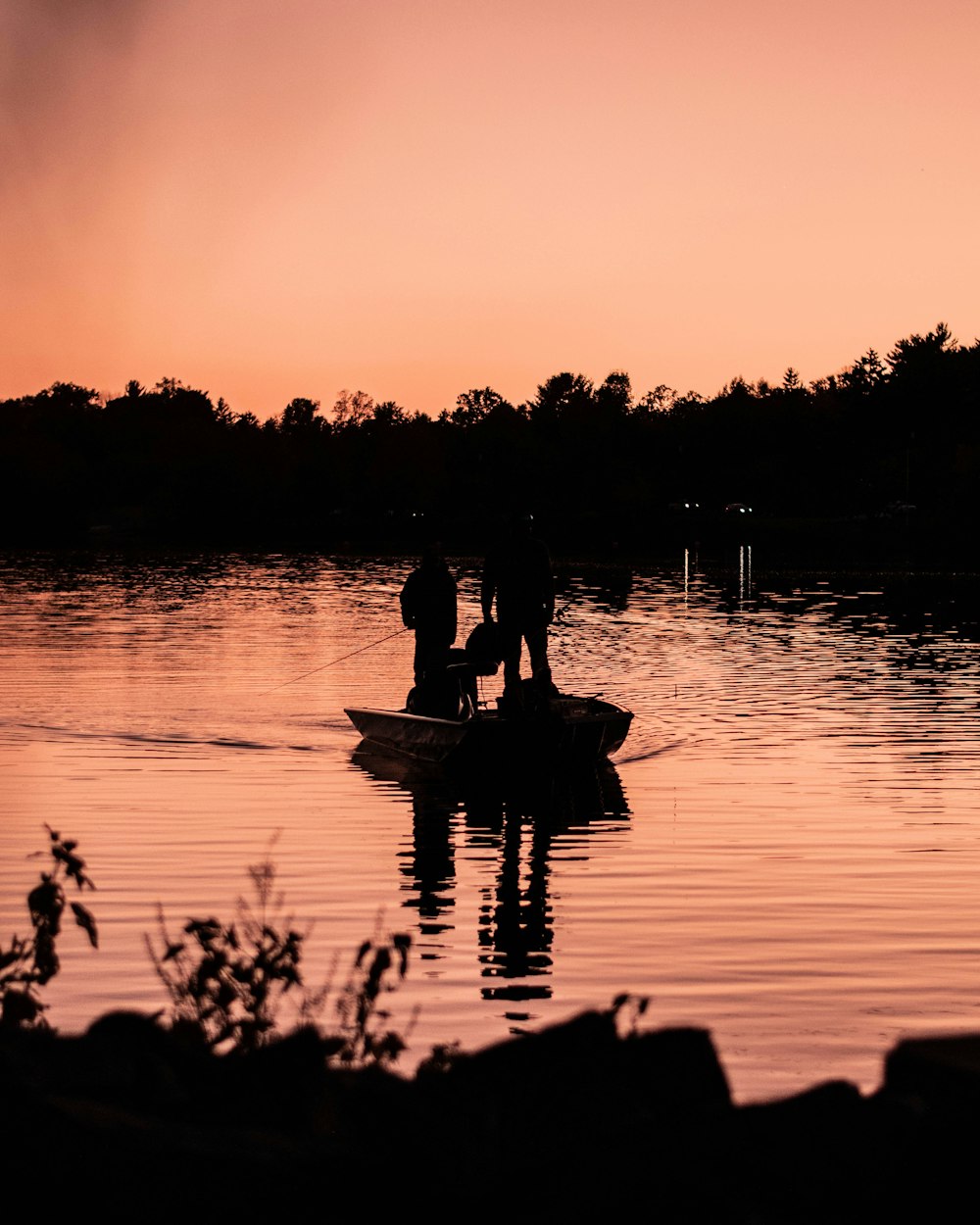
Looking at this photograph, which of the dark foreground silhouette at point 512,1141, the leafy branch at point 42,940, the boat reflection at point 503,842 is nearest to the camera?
the dark foreground silhouette at point 512,1141

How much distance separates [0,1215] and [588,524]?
153 m

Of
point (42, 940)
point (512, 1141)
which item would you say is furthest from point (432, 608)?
point (512, 1141)

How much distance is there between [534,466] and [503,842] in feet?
510

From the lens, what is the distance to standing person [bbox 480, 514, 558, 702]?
1928 centimetres

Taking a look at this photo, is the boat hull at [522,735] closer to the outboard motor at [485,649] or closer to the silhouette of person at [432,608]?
the outboard motor at [485,649]

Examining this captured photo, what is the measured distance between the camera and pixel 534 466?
170375 mm

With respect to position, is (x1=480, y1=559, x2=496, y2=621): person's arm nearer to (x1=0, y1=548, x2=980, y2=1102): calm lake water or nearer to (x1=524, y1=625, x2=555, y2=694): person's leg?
(x1=524, y1=625, x2=555, y2=694): person's leg

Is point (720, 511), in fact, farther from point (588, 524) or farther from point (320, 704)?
point (320, 704)

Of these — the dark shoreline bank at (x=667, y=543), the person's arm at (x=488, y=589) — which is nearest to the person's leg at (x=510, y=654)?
the person's arm at (x=488, y=589)

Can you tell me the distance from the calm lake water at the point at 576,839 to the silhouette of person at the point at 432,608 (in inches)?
52.7

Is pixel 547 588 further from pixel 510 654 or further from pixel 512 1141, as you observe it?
pixel 512 1141

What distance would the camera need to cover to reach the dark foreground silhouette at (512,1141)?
460cm

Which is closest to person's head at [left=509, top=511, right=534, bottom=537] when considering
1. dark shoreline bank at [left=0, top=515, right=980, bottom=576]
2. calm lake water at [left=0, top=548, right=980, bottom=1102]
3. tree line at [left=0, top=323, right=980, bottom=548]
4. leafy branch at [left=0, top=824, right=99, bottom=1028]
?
calm lake water at [left=0, top=548, right=980, bottom=1102]

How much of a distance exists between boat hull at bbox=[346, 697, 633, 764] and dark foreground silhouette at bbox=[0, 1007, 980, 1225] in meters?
13.3
